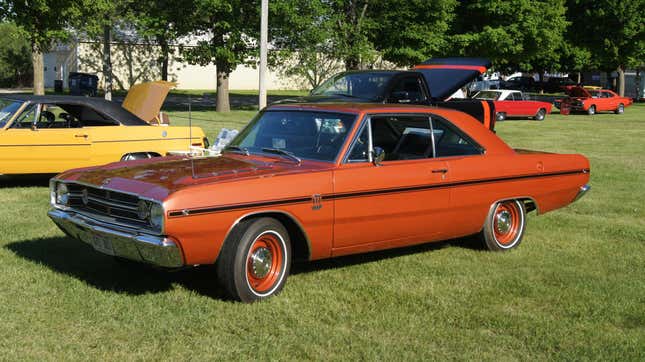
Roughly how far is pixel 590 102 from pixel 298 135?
3490 cm

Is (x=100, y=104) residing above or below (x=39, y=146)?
above

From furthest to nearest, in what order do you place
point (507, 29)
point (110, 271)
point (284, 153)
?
point (507, 29), point (110, 271), point (284, 153)

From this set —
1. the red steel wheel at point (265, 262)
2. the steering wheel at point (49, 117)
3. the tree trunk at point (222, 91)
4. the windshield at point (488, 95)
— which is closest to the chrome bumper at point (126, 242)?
the red steel wheel at point (265, 262)

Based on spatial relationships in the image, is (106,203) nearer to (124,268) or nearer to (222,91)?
(124,268)

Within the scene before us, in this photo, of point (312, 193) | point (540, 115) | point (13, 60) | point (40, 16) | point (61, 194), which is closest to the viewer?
point (312, 193)

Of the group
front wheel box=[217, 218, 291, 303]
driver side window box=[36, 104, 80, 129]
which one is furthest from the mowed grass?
driver side window box=[36, 104, 80, 129]

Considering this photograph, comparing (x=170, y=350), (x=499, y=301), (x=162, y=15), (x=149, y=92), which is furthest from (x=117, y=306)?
(x=162, y=15)

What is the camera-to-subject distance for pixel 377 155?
6375 millimetres

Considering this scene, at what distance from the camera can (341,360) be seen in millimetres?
4684

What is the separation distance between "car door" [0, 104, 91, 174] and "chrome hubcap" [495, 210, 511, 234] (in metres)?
5.88

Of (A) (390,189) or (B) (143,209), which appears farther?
(A) (390,189)

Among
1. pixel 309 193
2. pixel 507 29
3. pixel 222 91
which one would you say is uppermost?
pixel 507 29

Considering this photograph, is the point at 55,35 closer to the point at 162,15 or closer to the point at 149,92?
the point at 162,15

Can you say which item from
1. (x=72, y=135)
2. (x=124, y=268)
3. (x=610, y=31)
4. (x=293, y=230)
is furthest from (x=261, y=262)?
(x=610, y=31)
